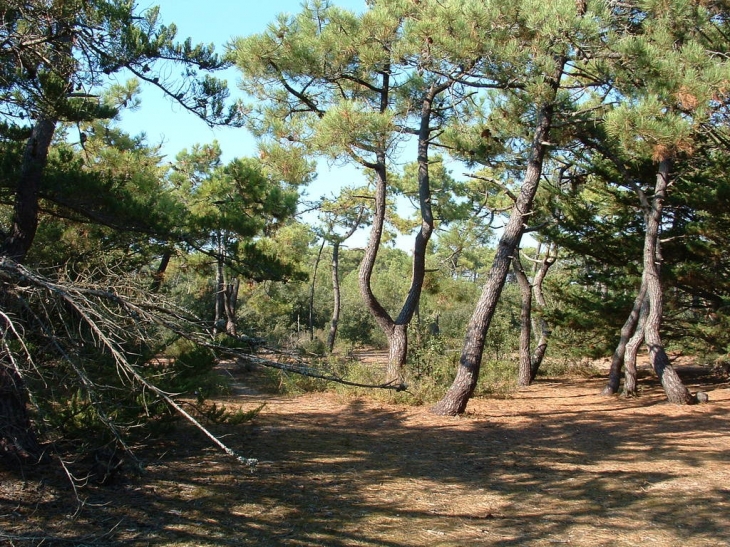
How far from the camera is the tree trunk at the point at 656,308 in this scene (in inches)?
408

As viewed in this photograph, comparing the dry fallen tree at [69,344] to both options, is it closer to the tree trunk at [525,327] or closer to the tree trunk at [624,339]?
the tree trunk at [624,339]

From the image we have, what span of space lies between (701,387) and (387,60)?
9309mm

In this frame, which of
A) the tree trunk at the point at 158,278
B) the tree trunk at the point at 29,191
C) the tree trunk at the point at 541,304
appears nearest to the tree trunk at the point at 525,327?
the tree trunk at the point at 541,304

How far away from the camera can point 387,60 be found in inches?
395

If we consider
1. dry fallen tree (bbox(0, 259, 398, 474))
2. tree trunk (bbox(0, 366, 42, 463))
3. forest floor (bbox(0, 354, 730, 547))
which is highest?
dry fallen tree (bbox(0, 259, 398, 474))

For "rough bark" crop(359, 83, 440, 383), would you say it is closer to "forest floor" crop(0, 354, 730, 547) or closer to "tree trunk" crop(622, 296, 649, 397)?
"forest floor" crop(0, 354, 730, 547)

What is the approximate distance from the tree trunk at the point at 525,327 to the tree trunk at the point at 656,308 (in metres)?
2.92

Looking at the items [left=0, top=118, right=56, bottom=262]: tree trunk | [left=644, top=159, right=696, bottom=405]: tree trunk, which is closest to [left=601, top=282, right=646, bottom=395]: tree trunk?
[left=644, top=159, right=696, bottom=405]: tree trunk

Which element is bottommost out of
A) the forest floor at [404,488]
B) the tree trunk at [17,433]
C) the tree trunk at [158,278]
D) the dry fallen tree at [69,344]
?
the forest floor at [404,488]

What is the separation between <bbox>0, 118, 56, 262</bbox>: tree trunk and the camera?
526 cm

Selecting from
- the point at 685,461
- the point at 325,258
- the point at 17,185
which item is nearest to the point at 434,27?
the point at 17,185

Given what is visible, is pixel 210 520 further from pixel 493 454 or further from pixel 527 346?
pixel 527 346

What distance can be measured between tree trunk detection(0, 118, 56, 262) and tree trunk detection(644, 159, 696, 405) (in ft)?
30.1

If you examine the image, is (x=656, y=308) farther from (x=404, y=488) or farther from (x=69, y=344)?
(x=69, y=344)
